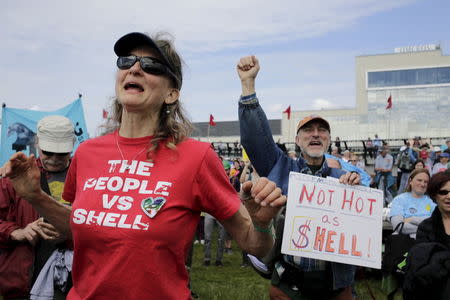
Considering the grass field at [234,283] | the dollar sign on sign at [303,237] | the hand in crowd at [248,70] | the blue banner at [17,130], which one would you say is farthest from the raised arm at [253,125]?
the blue banner at [17,130]

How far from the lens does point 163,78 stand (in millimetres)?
Result: 2285

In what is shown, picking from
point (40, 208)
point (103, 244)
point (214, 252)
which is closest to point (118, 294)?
point (103, 244)

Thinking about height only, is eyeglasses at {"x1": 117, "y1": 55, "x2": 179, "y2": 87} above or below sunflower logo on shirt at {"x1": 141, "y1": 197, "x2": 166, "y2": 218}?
above

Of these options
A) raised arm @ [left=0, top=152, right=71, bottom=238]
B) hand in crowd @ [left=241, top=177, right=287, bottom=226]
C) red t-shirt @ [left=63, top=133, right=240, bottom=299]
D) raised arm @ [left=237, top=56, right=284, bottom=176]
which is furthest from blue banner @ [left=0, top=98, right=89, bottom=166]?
hand in crowd @ [left=241, top=177, right=287, bottom=226]

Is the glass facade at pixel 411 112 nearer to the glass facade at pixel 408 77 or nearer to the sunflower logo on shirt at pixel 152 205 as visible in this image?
the glass facade at pixel 408 77

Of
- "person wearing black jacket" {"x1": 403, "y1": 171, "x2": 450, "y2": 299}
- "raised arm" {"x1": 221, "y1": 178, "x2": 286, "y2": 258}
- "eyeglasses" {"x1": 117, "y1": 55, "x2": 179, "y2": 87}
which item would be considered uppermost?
"eyeglasses" {"x1": 117, "y1": 55, "x2": 179, "y2": 87}

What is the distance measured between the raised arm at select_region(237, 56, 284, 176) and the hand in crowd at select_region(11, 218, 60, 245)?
1348mm

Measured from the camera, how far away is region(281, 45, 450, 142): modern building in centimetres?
6762

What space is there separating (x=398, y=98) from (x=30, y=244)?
236 ft

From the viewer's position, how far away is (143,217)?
6.58 ft

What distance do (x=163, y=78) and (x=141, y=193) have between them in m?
0.55

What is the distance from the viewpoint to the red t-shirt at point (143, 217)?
6.52ft

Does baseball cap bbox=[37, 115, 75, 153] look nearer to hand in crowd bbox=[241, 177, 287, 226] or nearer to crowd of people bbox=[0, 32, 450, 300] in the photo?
crowd of people bbox=[0, 32, 450, 300]

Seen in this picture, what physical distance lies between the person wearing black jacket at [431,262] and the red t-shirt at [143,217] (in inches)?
102
